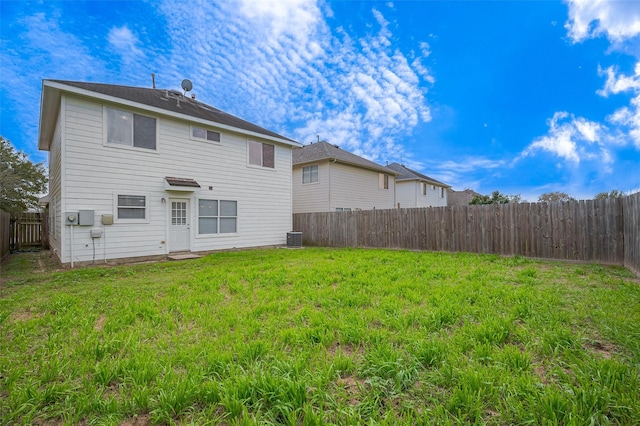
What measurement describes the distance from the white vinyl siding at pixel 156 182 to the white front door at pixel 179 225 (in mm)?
169

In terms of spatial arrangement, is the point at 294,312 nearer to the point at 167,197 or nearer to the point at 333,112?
the point at 167,197

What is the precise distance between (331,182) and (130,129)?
404 inches

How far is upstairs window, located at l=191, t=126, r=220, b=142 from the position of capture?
33.6 feet

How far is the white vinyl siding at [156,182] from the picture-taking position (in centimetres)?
780

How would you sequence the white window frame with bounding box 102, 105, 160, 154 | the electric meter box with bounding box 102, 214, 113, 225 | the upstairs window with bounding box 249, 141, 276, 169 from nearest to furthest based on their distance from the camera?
1. the electric meter box with bounding box 102, 214, 113, 225
2. the white window frame with bounding box 102, 105, 160, 154
3. the upstairs window with bounding box 249, 141, 276, 169

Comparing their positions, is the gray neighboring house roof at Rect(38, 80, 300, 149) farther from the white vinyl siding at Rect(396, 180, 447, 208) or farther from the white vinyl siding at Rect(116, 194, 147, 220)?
the white vinyl siding at Rect(396, 180, 447, 208)

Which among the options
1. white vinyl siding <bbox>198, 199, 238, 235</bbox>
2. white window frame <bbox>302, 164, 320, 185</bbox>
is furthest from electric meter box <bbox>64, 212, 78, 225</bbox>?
white window frame <bbox>302, 164, 320, 185</bbox>

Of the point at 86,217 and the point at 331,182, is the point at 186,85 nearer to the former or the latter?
the point at 86,217

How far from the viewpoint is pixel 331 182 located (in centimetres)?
1642

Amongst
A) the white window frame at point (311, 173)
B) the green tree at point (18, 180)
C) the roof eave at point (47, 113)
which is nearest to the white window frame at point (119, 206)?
the roof eave at point (47, 113)

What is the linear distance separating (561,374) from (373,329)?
5.22 feet

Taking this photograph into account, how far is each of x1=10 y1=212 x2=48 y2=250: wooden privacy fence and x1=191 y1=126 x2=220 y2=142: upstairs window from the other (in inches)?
352

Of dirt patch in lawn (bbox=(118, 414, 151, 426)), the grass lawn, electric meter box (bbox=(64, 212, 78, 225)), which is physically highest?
electric meter box (bbox=(64, 212, 78, 225))

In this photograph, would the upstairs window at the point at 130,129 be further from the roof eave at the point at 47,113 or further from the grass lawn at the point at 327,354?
the grass lawn at the point at 327,354
